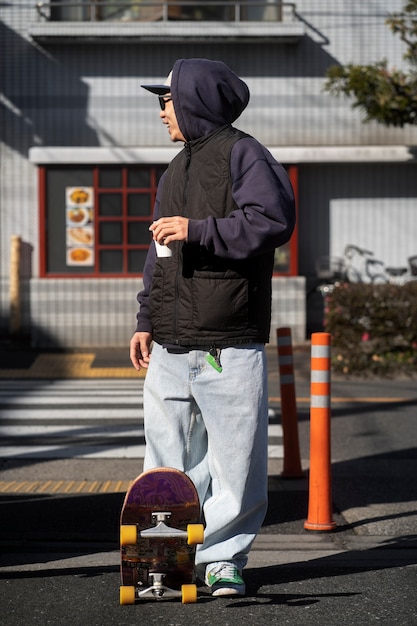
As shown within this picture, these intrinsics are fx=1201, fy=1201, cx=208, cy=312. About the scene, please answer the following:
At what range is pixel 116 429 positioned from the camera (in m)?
9.29

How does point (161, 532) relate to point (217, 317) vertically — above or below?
below

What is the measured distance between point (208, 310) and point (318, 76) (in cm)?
1323

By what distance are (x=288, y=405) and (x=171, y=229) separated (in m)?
3.08

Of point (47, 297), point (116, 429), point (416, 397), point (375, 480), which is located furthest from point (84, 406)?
point (47, 297)

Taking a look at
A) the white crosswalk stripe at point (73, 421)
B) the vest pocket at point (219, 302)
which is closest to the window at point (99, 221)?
the white crosswalk stripe at point (73, 421)

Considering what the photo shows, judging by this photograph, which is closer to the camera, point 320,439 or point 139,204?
point 320,439

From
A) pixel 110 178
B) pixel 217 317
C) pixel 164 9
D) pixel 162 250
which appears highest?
pixel 164 9

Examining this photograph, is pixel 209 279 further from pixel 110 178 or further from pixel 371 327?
pixel 110 178

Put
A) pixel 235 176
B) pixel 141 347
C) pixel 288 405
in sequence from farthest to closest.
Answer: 1. pixel 288 405
2. pixel 141 347
3. pixel 235 176

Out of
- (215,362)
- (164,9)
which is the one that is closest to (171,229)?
(215,362)

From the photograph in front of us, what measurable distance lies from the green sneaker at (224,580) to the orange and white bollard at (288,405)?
2776 millimetres

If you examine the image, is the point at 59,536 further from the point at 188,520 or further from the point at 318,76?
the point at 318,76

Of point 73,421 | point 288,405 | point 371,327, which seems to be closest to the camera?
point 288,405

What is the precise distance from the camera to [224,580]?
14.3 ft
